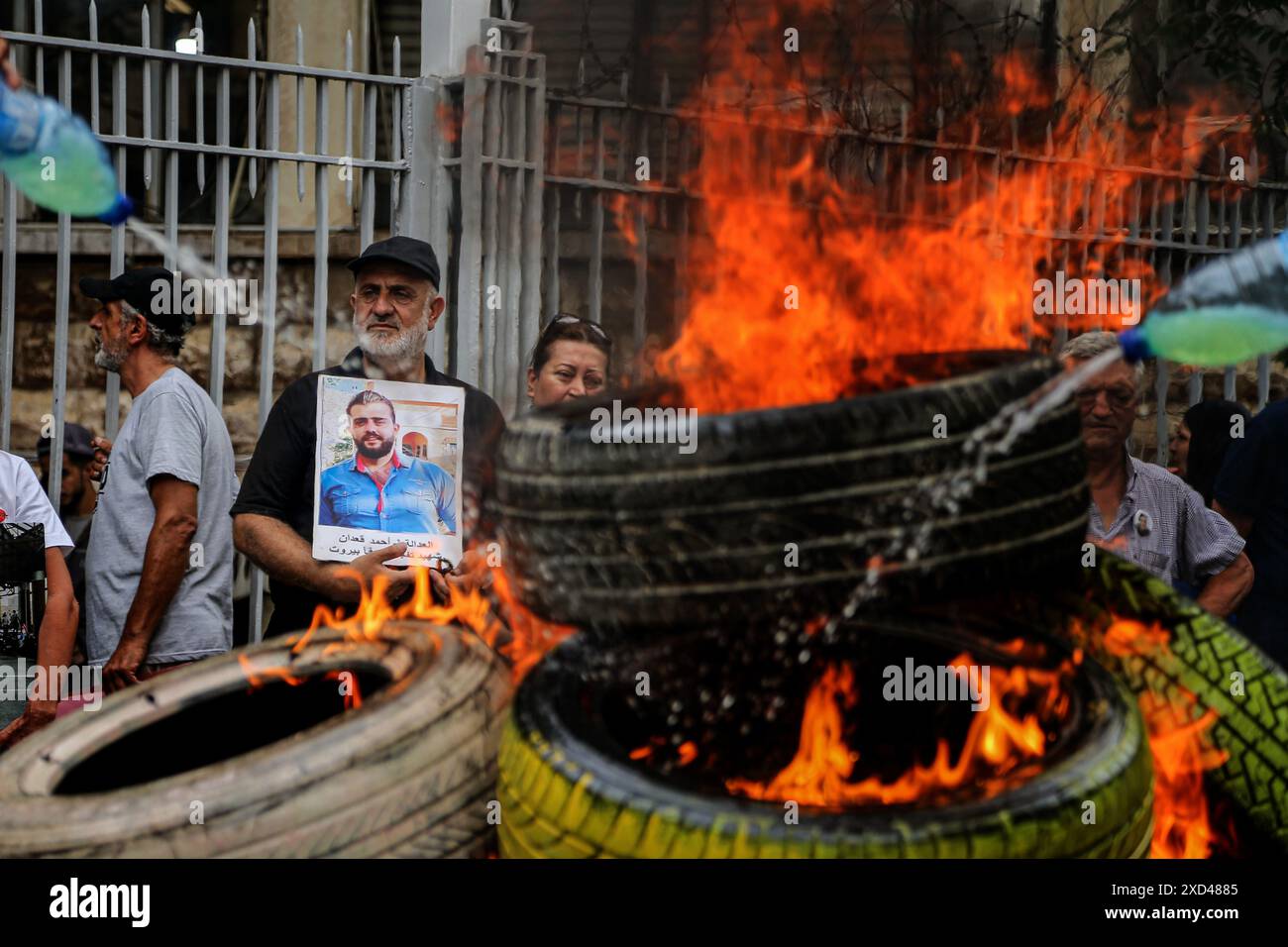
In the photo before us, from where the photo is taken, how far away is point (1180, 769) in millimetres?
2322

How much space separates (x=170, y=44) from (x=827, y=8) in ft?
15.9

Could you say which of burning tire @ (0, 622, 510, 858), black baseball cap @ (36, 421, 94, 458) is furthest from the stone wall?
burning tire @ (0, 622, 510, 858)

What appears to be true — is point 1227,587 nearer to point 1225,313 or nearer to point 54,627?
point 1225,313

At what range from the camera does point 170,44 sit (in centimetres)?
903

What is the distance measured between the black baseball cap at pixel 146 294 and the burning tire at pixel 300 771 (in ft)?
6.59

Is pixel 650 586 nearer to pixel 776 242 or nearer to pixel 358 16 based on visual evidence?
pixel 776 242

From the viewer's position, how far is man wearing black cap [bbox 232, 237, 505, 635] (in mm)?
3330

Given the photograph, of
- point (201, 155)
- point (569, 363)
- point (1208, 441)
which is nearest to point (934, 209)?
point (1208, 441)

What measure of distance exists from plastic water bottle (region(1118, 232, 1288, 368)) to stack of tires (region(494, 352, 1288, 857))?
204mm

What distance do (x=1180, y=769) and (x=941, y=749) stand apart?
44cm

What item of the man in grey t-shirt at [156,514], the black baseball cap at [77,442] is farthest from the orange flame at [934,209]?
the black baseball cap at [77,442]

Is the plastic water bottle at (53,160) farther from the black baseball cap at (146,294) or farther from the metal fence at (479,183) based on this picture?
the metal fence at (479,183)
